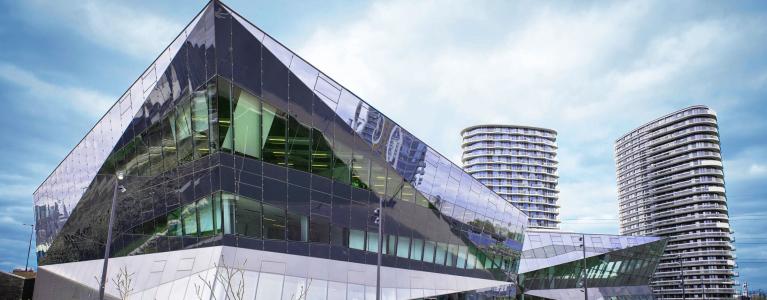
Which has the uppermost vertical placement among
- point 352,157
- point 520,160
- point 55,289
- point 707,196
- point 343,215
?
point 520,160

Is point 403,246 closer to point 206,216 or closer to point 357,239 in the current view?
point 357,239

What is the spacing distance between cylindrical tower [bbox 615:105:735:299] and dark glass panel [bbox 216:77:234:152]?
371 feet

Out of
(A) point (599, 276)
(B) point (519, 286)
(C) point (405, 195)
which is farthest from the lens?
(A) point (599, 276)

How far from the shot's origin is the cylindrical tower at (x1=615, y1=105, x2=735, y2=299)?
129375 millimetres

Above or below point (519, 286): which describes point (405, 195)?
above

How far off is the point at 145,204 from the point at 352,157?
1150 cm

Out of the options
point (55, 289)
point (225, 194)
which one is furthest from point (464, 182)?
point (55, 289)

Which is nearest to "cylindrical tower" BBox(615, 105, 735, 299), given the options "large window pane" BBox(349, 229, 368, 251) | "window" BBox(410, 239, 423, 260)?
"window" BBox(410, 239, 423, 260)

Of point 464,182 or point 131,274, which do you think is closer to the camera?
point 131,274

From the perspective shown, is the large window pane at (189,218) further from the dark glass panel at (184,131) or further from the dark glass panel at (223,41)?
the dark glass panel at (223,41)

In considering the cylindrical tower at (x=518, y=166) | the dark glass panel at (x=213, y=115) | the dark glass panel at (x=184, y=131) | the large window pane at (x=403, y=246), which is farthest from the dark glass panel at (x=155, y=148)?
the cylindrical tower at (x=518, y=166)

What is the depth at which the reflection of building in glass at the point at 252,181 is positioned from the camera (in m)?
28.3

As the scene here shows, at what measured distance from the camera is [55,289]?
155ft

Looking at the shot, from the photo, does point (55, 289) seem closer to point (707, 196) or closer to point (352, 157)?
point (352, 157)
